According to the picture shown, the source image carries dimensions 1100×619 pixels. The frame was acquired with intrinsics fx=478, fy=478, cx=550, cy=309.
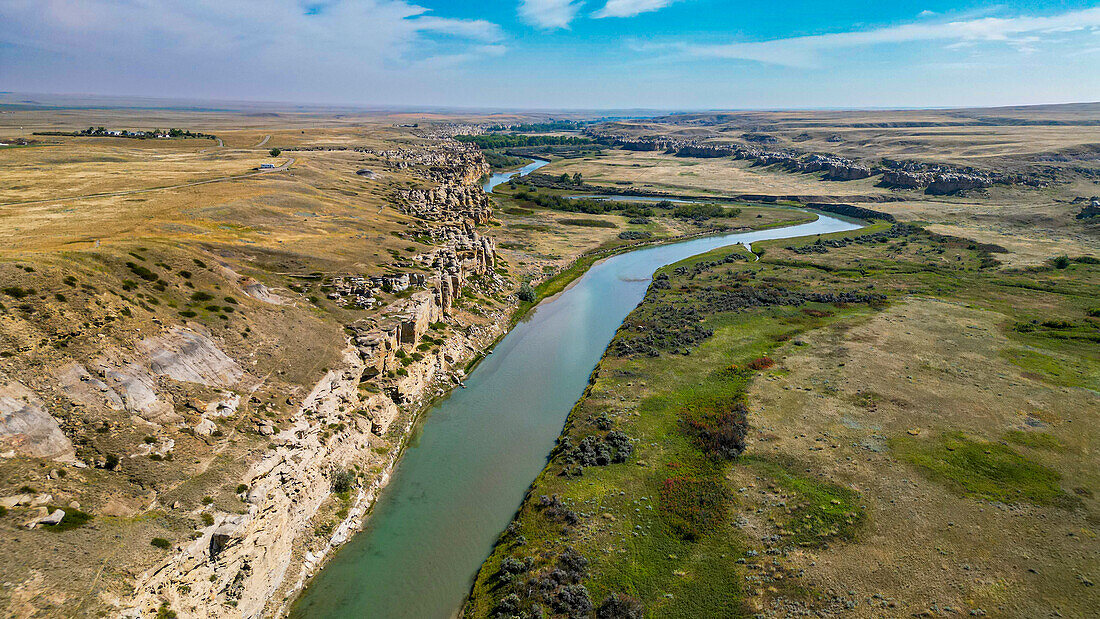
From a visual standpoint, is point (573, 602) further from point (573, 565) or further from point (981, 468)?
point (981, 468)

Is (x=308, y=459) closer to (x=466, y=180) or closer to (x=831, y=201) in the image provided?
(x=466, y=180)

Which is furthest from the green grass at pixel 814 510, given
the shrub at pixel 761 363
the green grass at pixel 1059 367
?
the green grass at pixel 1059 367

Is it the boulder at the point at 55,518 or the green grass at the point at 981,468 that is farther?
the green grass at the point at 981,468

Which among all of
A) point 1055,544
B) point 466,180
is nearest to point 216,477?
point 1055,544

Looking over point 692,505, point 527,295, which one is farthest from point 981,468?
point 527,295

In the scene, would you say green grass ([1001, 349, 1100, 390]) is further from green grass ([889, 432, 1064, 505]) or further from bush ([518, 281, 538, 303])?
bush ([518, 281, 538, 303])

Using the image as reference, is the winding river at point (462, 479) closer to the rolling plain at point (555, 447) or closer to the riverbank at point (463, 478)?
the riverbank at point (463, 478)
